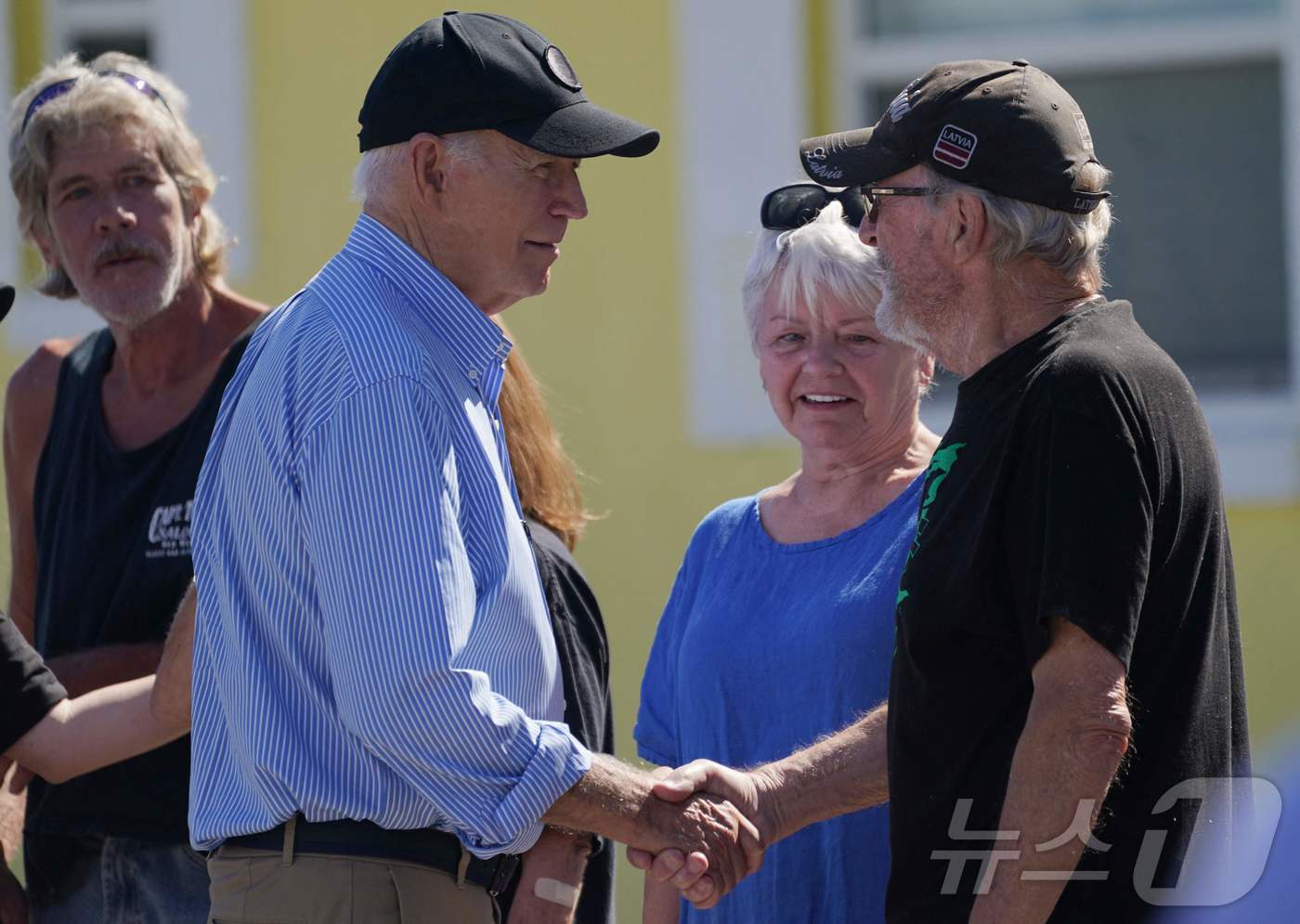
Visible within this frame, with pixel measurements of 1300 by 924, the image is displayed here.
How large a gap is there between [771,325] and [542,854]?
3.59 feet

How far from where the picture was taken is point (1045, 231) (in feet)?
7.77

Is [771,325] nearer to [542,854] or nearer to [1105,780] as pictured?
[542,854]

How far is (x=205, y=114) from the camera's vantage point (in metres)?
5.32

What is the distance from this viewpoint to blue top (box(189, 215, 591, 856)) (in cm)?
235

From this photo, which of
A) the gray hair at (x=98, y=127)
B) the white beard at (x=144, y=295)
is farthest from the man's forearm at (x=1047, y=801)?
the gray hair at (x=98, y=127)

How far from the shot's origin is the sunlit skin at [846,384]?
314 cm

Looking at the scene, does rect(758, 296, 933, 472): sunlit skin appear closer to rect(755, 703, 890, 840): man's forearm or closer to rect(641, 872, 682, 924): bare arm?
rect(755, 703, 890, 840): man's forearm

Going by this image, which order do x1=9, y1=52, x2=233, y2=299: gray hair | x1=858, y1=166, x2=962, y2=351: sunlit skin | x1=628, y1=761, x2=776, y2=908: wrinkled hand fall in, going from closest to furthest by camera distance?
x1=858, y1=166, x2=962, y2=351: sunlit skin, x1=628, y1=761, x2=776, y2=908: wrinkled hand, x1=9, y1=52, x2=233, y2=299: gray hair

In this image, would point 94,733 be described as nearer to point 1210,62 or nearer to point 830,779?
point 830,779

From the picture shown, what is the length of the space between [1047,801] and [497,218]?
1.25 m

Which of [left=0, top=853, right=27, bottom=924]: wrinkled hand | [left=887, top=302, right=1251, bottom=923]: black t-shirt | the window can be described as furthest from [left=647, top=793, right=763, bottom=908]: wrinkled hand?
the window

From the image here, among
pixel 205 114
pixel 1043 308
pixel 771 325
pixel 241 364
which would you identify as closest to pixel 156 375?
pixel 241 364

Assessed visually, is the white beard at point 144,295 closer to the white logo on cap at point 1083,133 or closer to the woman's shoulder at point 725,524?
the woman's shoulder at point 725,524

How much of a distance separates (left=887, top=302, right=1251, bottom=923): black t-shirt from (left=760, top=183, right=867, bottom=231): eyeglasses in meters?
0.97
